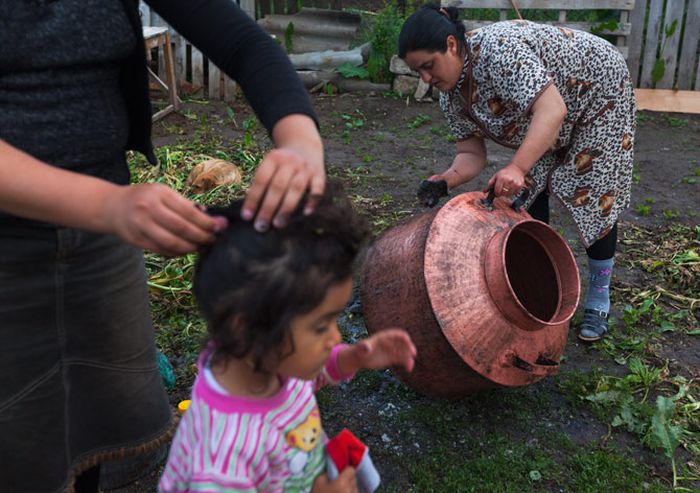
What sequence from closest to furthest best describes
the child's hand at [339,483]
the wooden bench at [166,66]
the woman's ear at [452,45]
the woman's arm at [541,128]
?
the child's hand at [339,483], the woman's arm at [541,128], the woman's ear at [452,45], the wooden bench at [166,66]

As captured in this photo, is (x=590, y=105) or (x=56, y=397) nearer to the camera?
(x=56, y=397)

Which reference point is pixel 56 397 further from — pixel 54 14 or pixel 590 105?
pixel 590 105

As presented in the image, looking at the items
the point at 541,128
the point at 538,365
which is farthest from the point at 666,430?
Result: the point at 541,128

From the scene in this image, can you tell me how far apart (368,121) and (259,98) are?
18.8 feet

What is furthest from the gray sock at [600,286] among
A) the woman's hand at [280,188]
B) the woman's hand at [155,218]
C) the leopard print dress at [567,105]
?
the woman's hand at [155,218]

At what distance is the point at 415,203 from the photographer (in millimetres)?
5215

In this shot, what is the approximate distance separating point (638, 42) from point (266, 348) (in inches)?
299

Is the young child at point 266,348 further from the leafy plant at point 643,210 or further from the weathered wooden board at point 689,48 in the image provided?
the weathered wooden board at point 689,48

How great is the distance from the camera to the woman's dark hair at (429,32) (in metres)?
2.97

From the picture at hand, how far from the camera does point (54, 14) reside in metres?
1.51

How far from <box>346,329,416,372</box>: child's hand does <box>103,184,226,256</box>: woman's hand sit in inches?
17.8

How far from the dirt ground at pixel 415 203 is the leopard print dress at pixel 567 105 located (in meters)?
0.72

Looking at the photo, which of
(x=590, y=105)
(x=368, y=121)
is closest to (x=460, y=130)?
(x=590, y=105)

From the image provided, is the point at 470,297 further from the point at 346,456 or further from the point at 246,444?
the point at 246,444
